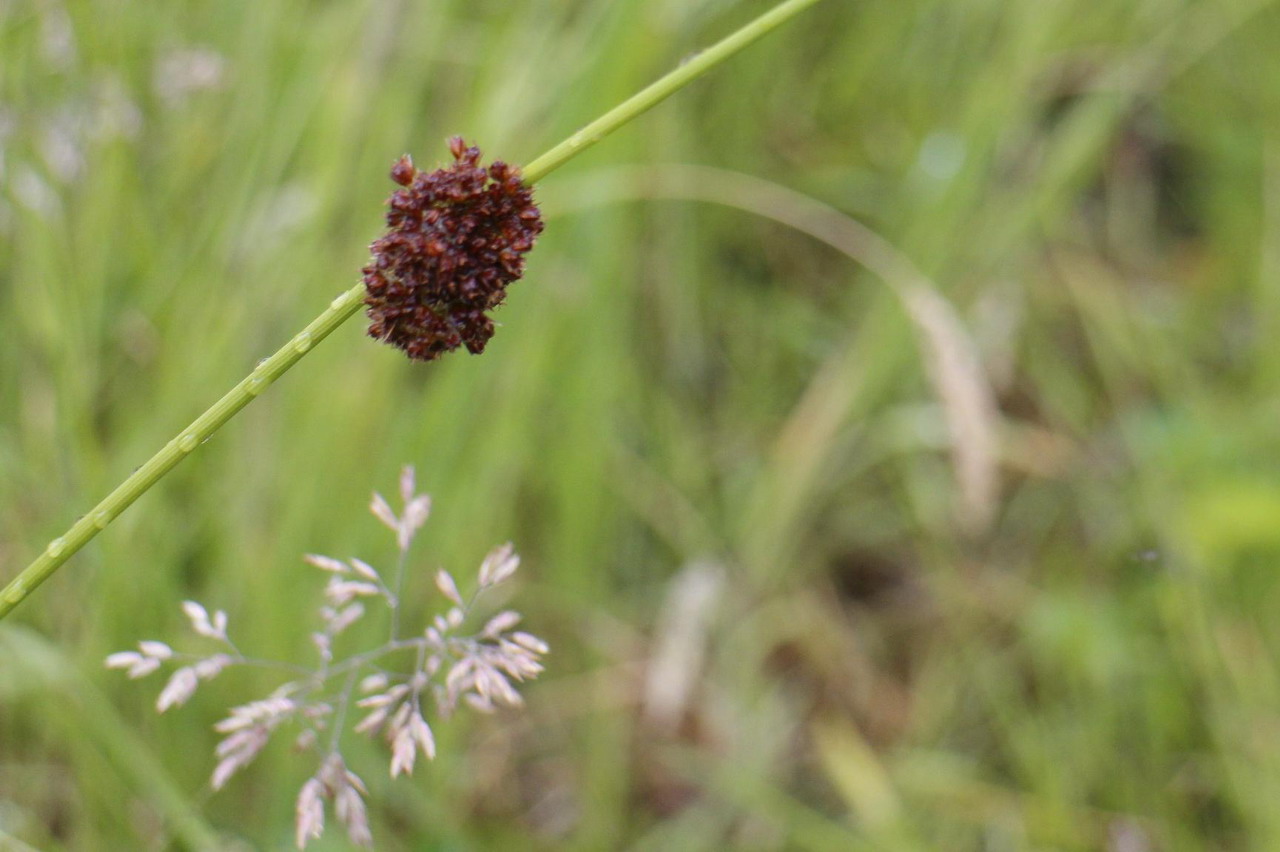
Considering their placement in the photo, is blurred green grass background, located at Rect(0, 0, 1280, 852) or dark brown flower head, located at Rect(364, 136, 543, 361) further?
blurred green grass background, located at Rect(0, 0, 1280, 852)

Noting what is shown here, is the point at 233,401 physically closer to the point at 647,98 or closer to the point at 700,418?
the point at 647,98

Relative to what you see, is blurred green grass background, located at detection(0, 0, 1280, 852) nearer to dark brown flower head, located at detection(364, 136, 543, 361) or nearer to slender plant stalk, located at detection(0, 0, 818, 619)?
slender plant stalk, located at detection(0, 0, 818, 619)

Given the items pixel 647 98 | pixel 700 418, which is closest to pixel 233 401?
pixel 647 98

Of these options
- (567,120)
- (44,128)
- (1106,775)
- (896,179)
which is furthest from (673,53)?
(1106,775)

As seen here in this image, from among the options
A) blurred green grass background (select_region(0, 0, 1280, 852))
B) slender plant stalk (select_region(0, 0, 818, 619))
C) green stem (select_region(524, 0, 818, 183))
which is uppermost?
blurred green grass background (select_region(0, 0, 1280, 852))

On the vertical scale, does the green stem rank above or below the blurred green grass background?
below

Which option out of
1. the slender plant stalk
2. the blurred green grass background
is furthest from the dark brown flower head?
the blurred green grass background

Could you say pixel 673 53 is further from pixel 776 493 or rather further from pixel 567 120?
pixel 776 493
